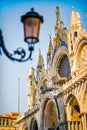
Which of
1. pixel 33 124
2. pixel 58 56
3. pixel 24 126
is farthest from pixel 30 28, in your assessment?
pixel 24 126

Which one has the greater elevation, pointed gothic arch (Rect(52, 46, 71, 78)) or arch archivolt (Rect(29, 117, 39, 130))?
pointed gothic arch (Rect(52, 46, 71, 78))

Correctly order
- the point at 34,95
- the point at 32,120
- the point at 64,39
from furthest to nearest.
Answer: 1. the point at 34,95
2. the point at 32,120
3. the point at 64,39

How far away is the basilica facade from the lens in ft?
65.4

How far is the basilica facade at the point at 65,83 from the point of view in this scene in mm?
19922

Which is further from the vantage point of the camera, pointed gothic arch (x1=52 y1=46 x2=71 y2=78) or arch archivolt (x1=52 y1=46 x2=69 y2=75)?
pointed gothic arch (x1=52 y1=46 x2=71 y2=78)

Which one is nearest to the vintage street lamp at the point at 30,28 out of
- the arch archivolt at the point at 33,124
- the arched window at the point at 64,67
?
the arched window at the point at 64,67

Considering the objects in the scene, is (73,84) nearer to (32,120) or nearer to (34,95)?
(32,120)

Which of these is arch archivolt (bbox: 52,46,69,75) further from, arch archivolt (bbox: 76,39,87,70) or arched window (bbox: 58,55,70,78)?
arch archivolt (bbox: 76,39,87,70)

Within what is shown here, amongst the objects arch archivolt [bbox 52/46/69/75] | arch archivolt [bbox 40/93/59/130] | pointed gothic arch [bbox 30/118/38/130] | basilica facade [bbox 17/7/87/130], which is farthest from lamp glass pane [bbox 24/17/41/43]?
pointed gothic arch [bbox 30/118/38/130]

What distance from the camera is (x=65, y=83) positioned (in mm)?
22547

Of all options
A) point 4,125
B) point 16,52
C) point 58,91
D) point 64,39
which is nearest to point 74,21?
point 64,39

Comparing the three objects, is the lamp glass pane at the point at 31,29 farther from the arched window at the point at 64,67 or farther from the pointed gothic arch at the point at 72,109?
the arched window at the point at 64,67

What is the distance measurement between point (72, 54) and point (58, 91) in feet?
9.77

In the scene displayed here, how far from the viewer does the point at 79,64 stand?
71.9 feet
